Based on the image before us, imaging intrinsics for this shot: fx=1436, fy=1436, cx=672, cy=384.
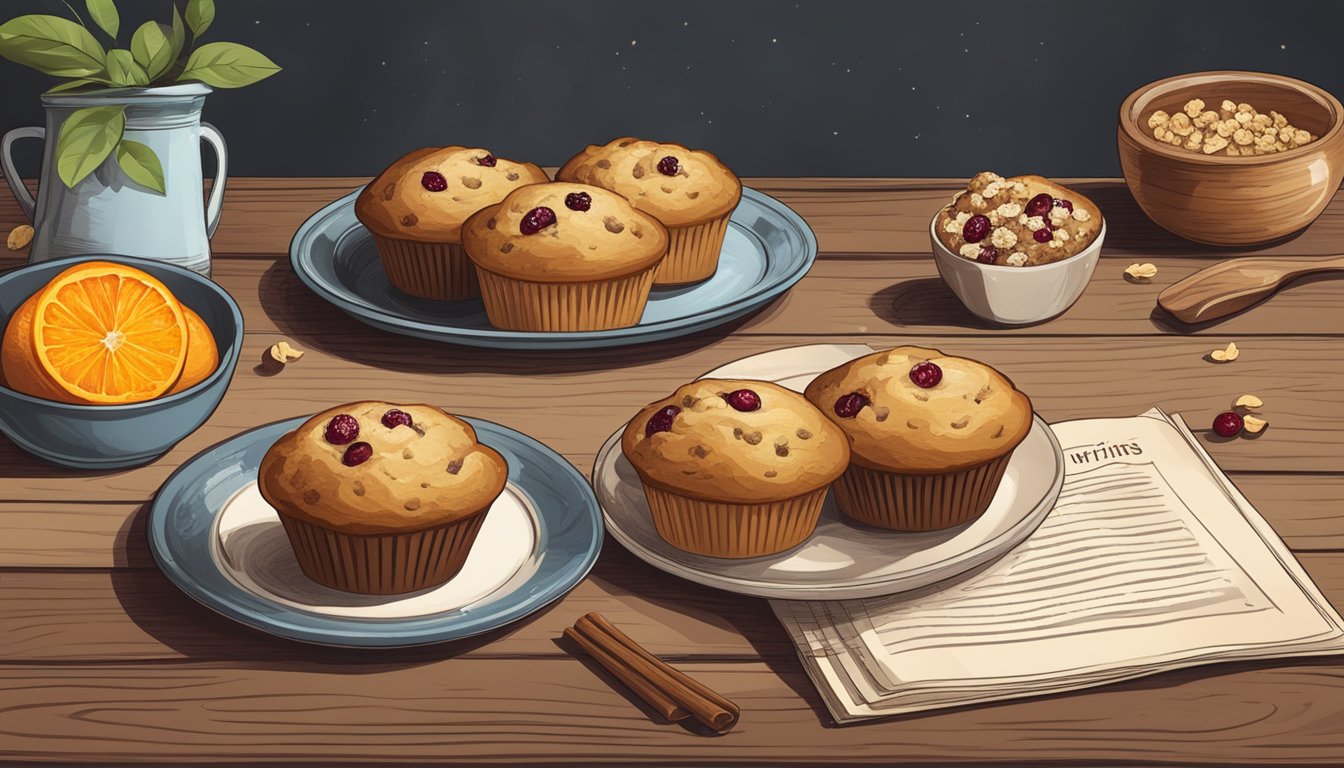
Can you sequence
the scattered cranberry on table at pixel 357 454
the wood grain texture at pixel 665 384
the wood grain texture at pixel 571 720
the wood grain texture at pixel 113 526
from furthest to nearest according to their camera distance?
the wood grain texture at pixel 665 384
the wood grain texture at pixel 113 526
the scattered cranberry on table at pixel 357 454
the wood grain texture at pixel 571 720

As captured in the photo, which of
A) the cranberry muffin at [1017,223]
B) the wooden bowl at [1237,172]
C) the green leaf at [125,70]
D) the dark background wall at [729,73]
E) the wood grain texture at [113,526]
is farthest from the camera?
the dark background wall at [729,73]

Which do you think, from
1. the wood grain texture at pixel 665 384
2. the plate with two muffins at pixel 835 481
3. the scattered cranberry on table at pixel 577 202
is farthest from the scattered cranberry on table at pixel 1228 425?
the scattered cranberry on table at pixel 577 202

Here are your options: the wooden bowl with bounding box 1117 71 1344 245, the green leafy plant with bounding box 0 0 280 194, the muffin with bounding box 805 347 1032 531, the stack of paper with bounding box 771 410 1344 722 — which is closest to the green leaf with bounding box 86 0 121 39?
the green leafy plant with bounding box 0 0 280 194

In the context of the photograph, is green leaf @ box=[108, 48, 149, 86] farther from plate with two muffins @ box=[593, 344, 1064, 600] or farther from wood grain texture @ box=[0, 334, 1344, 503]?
plate with two muffins @ box=[593, 344, 1064, 600]

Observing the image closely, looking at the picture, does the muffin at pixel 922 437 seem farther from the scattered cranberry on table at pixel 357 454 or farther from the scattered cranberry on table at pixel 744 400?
the scattered cranberry on table at pixel 357 454

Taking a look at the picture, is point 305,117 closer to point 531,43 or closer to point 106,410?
point 531,43

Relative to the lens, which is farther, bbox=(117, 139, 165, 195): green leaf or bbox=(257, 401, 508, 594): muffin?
bbox=(117, 139, 165, 195): green leaf
